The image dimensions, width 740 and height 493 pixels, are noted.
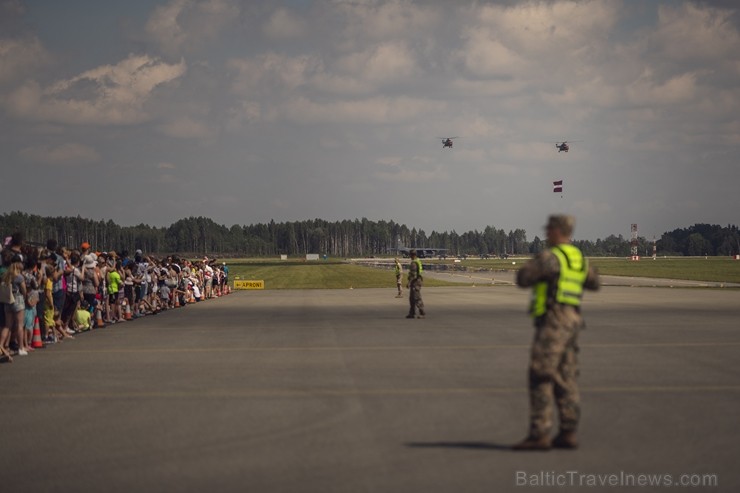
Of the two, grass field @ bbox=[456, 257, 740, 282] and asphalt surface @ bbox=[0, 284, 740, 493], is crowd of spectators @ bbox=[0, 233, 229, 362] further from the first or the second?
grass field @ bbox=[456, 257, 740, 282]

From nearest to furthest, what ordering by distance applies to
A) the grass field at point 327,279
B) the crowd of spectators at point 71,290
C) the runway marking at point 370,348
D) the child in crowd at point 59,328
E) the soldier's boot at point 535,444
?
the soldier's boot at point 535,444, the crowd of spectators at point 71,290, the runway marking at point 370,348, the child in crowd at point 59,328, the grass field at point 327,279

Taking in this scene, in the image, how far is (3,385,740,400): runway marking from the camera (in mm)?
12266

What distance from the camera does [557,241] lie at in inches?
351

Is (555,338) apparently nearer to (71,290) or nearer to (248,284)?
(71,290)

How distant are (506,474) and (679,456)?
5.53ft

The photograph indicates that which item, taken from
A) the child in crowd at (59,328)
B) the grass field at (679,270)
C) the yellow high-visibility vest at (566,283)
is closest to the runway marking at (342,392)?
the yellow high-visibility vest at (566,283)

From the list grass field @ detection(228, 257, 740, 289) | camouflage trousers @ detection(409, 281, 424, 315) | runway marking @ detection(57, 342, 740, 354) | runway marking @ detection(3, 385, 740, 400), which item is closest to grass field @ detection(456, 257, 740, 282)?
grass field @ detection(228, 257, 740, 289)

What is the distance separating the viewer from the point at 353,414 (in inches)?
424

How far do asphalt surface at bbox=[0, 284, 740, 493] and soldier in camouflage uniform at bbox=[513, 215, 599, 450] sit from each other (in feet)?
0.87

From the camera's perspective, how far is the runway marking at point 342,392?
1227cm

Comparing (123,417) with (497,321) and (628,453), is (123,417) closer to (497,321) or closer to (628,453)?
(628,453)

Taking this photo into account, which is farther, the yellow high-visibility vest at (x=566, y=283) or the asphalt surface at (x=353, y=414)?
the yellow high-visibility vest at (x=566, y=283)

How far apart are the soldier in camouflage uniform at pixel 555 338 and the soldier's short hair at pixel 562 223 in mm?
32

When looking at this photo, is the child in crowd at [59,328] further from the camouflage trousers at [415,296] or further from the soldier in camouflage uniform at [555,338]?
the soldier in camouflage uniform at [555,338]
